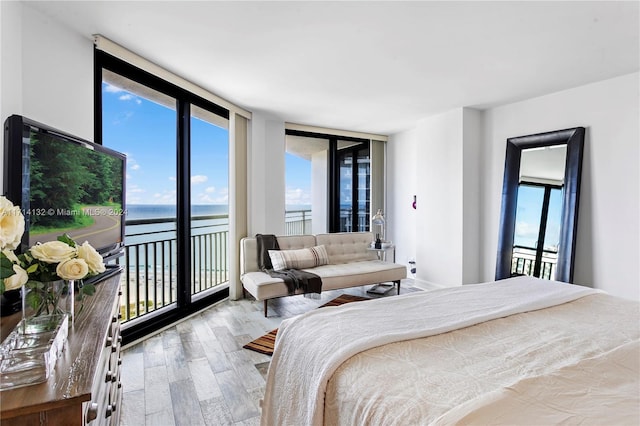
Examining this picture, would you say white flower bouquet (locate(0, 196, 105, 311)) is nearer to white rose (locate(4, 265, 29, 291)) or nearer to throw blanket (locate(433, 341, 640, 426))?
white rose (locate(4, 265, 29, 291))

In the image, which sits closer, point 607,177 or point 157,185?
point 607,177

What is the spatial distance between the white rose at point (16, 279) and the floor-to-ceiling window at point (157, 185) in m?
2.16

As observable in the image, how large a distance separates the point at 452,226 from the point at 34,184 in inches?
168

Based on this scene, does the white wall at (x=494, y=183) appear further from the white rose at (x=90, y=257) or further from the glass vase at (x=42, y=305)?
the glass vase at (x=42, y=305)

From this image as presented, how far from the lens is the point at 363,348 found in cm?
124

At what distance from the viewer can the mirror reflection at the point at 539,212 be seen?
11.9ft

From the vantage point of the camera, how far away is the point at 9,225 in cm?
97

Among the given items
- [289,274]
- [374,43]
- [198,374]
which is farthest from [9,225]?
[289,274]

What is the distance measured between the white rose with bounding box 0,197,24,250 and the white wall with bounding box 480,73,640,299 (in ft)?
14.5

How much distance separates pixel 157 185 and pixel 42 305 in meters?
2.72

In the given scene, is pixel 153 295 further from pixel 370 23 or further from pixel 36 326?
pixel 370 23

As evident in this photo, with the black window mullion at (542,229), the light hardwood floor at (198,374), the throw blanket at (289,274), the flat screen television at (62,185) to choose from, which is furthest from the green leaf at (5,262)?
the black window mullion at (542,229)

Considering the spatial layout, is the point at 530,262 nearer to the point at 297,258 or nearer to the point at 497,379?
the point at 297,258

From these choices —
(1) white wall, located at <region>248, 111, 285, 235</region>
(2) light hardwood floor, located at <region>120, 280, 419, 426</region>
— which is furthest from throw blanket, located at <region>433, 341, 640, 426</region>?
(1) white wall, located at <region>248, 111, 285, 235</region>
